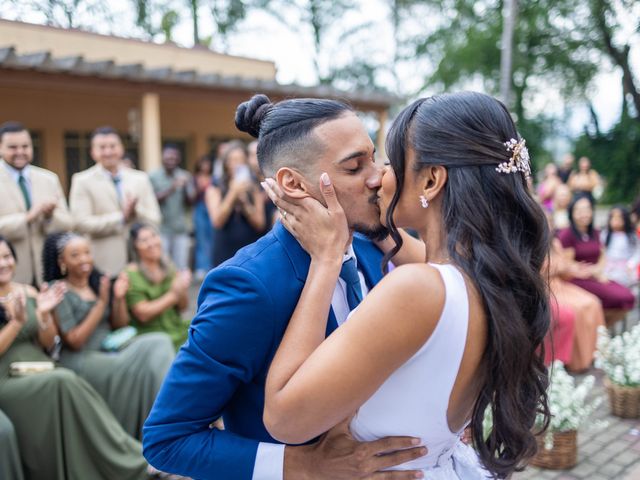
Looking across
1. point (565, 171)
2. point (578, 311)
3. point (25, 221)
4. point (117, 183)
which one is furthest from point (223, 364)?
point (565, 171)

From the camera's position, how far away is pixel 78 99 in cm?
1241

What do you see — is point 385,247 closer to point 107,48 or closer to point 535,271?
point 535,271

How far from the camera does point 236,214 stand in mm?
6094

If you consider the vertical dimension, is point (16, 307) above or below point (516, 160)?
below

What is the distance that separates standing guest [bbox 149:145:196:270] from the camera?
873 cm

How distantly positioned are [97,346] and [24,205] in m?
1.50

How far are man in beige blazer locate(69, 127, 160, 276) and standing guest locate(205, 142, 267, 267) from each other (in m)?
0.73

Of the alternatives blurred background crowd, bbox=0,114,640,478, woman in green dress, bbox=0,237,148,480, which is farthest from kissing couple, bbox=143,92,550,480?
woman in green dress, bbox=0,237,148,480

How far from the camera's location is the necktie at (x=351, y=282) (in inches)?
69.3

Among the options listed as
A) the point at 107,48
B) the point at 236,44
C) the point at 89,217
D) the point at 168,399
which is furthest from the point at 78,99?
the point at 236,44

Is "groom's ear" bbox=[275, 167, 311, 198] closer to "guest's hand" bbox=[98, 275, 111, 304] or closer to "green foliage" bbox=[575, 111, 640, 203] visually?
"guest's hand" bbox=[98, 275, 111, 304]

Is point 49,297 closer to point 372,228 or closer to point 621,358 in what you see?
point 372,228

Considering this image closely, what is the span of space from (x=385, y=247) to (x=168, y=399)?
986 mm

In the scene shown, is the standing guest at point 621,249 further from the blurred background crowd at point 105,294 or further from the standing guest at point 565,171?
the standing guest at point 565,171
